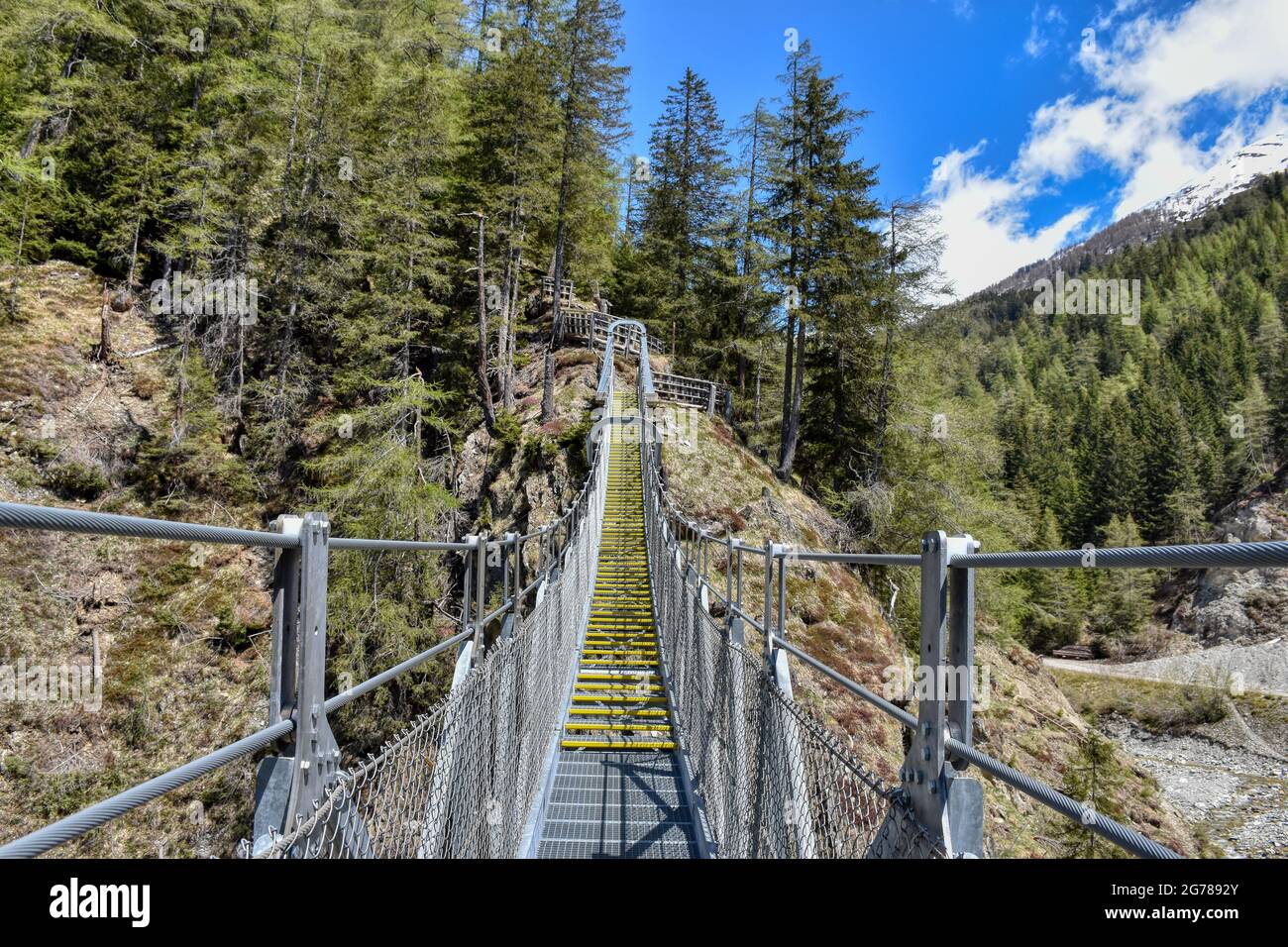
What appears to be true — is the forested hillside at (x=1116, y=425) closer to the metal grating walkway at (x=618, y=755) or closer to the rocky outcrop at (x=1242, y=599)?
the rocky outcrop at (x=1242, y=599)

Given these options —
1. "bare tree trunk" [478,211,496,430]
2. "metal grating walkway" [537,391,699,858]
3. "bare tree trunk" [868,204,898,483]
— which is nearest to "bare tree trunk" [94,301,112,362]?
"bare tree trunk" [478,211,496,430]

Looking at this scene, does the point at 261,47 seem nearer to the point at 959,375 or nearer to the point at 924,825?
the point at 959,375

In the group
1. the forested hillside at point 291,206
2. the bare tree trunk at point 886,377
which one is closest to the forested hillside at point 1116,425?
the bare tree trunk at point 886,377

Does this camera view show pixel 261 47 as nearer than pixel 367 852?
No

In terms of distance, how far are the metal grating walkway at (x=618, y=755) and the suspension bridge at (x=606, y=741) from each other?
2 centimetres

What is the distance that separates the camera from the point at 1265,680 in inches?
1447

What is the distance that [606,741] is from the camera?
5.88m

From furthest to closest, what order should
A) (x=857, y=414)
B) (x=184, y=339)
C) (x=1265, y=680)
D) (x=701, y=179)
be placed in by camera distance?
(x=1265, y=680) → (x=701, y=179) → (x=857, y=414) → (x=184, y=339)

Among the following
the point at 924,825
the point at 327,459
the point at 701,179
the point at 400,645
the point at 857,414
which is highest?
the point at 701,179

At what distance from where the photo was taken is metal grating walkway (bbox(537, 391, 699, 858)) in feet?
14.4

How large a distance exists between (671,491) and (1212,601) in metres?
42.7

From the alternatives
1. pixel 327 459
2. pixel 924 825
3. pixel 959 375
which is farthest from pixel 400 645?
pixel 959 375

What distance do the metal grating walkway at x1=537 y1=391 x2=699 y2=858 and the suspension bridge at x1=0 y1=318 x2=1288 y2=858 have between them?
2cm

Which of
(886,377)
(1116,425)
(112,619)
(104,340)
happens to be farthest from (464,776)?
(1116,425)
